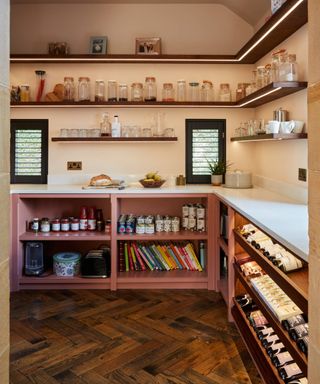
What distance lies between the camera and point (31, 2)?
3.86m

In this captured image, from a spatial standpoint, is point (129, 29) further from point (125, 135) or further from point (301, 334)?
point (301, 334)

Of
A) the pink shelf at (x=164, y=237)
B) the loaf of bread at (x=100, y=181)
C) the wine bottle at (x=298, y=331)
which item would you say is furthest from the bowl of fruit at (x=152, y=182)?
the wine bottle at (x=298, y=331)

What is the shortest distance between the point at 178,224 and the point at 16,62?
227 centimetres

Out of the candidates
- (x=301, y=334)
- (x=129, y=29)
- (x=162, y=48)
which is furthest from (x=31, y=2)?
(x=301, y=334)

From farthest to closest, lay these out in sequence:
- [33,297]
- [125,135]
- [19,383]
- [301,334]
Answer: [125,135] < [33,297] < [19,383] < [301,334]

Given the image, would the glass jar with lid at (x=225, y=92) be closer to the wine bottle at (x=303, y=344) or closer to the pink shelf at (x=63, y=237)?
the pink shelf at (x=63, y=237)

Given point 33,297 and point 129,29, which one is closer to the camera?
point 33,297

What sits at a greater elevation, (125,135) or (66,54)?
(66,54)

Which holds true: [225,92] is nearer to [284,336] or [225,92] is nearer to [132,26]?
[132,26]

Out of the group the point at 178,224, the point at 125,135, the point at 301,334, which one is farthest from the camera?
the point at 125,135

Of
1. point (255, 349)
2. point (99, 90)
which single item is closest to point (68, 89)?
point (99, 90)

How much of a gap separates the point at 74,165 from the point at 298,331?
290cm

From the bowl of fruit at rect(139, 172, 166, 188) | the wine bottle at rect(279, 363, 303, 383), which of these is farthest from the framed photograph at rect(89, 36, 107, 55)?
the wine bottle at rect(279, 363, 303, 383)

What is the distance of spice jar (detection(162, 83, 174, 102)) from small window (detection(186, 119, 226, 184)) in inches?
13.1
